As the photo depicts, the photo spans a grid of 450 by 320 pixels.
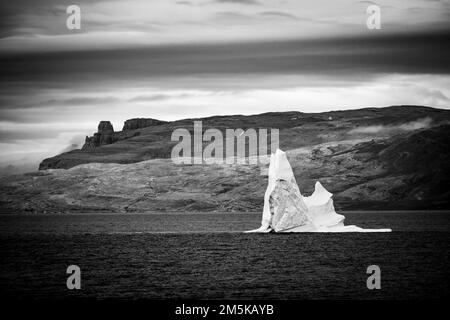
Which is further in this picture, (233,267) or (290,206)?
(290,206)

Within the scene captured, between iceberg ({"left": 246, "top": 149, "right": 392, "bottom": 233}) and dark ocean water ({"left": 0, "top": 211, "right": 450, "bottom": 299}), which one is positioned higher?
iceberg ({"left": 246, "top": 149, "right": 392, "bottom": 233})

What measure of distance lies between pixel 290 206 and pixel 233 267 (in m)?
34.6

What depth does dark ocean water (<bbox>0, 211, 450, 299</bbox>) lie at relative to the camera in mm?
77938

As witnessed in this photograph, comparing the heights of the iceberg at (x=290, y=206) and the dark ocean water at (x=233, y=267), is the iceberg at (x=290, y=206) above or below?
above

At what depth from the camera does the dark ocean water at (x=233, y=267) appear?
77938 mm

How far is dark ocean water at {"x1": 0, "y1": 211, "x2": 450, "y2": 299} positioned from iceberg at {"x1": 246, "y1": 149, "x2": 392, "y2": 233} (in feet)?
9.04

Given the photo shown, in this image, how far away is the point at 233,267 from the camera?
99.2 m

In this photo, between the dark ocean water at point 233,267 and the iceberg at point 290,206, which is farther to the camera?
the iceberg at point 290,206

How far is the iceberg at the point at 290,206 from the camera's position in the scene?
130750 mm

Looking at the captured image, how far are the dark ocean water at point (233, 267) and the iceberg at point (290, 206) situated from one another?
276 centimetres
